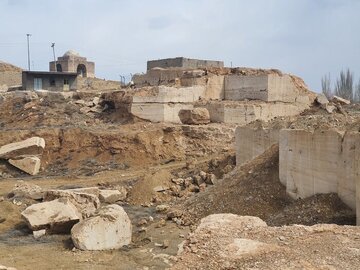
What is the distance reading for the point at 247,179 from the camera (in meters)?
12.9

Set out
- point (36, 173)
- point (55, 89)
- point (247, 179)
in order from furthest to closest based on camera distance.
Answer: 1. point (55, 89)
2. point (36, 173)
3. point (247, 179)

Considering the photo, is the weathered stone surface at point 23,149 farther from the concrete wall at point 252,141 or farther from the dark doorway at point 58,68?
the dark doorway at point 58,68

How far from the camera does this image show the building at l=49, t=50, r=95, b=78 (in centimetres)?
4697

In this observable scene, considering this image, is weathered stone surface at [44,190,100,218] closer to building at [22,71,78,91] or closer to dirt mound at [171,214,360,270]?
dirt mound at [171,214,360,270]

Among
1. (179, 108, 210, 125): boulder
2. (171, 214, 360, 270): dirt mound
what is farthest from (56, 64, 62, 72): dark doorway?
(171, 214, 360, 270): dirt mound

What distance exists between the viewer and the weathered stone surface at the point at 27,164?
1989 cm

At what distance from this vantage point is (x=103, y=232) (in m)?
10.5

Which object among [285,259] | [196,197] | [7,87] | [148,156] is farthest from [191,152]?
[7,87]

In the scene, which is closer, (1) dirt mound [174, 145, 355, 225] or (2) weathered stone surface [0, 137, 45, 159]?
(1) dirt mound [174, 145, 355, 225]

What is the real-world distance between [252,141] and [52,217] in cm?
715

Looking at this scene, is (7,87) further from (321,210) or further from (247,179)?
(321,210)

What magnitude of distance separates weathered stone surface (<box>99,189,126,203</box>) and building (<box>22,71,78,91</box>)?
2262cm

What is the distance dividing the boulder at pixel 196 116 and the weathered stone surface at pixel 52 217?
12321mm

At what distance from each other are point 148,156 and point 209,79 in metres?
7.19
